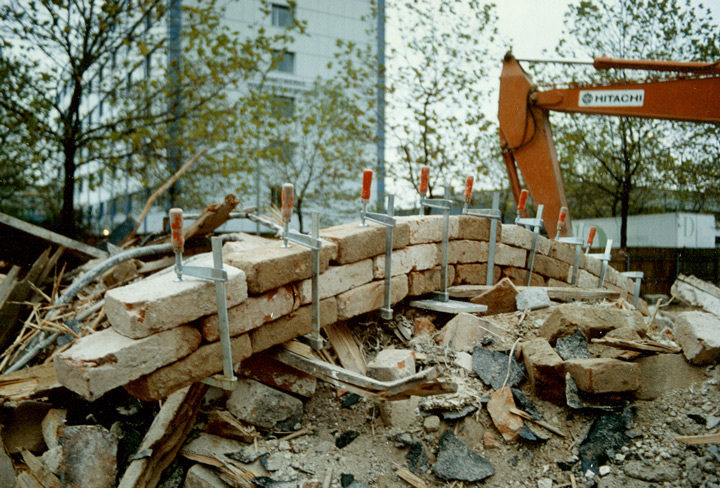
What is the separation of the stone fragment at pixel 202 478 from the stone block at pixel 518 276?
3.64m

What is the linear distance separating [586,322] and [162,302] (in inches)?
123

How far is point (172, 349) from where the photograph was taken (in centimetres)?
295

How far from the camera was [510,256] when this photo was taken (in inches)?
224

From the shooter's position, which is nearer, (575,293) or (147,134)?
(575,293)

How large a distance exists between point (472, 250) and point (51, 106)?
733 centimetres

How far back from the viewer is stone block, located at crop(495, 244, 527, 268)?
18.2 ft

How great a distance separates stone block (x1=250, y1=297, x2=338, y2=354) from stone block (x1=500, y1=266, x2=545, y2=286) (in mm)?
2496

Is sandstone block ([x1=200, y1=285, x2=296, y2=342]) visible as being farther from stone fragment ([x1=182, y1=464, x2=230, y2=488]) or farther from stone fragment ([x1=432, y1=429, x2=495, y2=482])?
stone fragment ([x1=432, y1=429, x2=495, y2=482])

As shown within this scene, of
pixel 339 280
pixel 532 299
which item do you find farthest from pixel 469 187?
pixel 339 280

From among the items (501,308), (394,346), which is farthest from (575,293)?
(394,346)

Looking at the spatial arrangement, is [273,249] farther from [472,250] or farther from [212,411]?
[472,250]

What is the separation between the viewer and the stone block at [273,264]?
332 cm

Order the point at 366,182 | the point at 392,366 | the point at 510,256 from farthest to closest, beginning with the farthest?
Result: the point at 510,256 → the point at 366,182 → the point at 392,366

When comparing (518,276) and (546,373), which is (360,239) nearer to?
(546,373)
